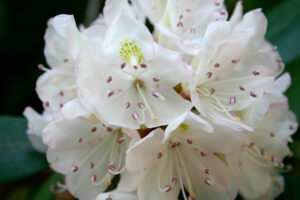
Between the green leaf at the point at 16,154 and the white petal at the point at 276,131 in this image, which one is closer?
the white petal at the point at 276,131

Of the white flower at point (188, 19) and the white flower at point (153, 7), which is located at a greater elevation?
the white flower at point (153, 7)

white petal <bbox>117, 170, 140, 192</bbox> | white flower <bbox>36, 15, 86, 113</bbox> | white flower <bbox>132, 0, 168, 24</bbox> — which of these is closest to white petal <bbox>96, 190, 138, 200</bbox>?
white petal <bbox>117, 170, 140, 192</bbox>

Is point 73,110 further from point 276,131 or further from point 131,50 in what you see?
point 276,131

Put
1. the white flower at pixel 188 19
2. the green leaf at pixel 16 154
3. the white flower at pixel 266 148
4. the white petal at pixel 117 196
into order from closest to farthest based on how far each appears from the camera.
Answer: the white petal at pixel 117 196
the white flower at pixel 188 19
the white flower at pixel 266 148
the green leaf at pixel 16 154

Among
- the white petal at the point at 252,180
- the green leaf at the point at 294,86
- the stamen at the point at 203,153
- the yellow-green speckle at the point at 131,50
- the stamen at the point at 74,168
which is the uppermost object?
the yellow-green speckle at the point at 131,50

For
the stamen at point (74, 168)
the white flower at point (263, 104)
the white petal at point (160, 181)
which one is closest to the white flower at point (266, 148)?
the white flower at point (263, 104)

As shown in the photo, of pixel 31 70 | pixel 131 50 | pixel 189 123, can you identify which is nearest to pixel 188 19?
pixel 131 50

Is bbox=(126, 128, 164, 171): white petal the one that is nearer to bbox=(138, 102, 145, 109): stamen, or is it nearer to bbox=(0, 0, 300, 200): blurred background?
bbox=(138, 102, 145, 109): stamen

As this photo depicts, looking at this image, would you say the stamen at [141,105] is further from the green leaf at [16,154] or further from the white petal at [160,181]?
the green leaf at [16,154]
